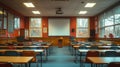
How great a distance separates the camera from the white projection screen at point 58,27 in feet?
64.0

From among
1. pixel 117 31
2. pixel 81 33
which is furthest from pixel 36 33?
pixel 117 31

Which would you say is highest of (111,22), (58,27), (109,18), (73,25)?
(109,18)

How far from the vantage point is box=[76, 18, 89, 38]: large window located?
19703 millimetres

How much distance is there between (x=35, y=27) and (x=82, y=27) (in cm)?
497

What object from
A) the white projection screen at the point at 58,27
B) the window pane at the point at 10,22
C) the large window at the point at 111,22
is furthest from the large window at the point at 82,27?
the window pane at the point at 10,22

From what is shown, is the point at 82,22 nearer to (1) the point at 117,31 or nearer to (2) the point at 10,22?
(1) the point at 117,31

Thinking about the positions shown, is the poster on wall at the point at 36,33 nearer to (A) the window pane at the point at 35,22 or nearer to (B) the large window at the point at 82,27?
(A) the window pane at the point at 35,22

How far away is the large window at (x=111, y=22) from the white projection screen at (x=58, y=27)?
4069 millimetres

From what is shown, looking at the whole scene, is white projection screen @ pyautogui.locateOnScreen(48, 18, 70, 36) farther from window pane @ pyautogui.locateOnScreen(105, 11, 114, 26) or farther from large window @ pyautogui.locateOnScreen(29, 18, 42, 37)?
window pane @ pyautogui.locateOnScreen(105, 11, 114, 26)

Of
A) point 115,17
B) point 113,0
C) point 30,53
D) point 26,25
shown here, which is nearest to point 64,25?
point 26,25

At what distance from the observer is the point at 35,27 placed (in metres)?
19.7

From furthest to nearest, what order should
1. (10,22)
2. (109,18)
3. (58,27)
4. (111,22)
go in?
(58,27) → (109,18) → (10,22) → (111,22)

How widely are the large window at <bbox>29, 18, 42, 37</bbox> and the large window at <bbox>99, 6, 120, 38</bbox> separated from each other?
655cm

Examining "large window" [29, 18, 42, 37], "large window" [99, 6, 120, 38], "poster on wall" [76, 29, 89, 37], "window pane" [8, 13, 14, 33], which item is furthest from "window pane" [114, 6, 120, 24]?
"large window" [29, 18, 42, 37]
